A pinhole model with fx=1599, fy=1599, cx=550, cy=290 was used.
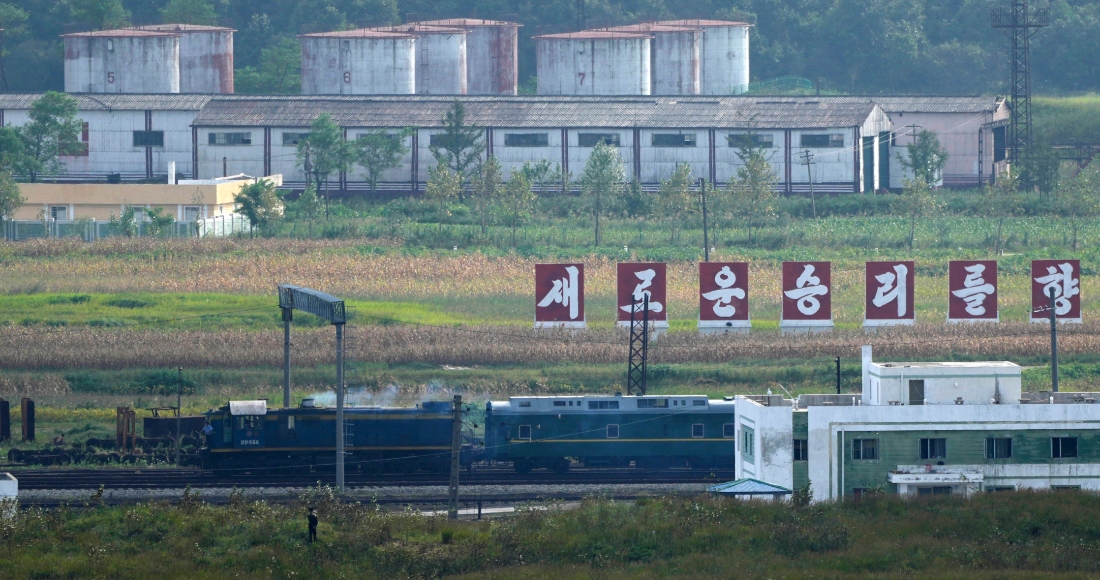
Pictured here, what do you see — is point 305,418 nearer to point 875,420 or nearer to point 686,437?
point 686,437

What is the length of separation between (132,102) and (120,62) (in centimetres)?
783

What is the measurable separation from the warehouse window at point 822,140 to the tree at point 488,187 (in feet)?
56.7

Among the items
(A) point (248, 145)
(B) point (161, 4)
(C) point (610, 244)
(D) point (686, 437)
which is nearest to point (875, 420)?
(D) point (686, 437)

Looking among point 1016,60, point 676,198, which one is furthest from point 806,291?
point 1016,60

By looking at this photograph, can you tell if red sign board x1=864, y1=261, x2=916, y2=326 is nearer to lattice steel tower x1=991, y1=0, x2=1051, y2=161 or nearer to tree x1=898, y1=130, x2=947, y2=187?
lattice steel tower x1=991, y1=0, x2=1051, y2=161

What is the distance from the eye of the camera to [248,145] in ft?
306

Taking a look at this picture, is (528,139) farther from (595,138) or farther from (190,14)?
(190,14)

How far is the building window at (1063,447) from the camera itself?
36562 mm

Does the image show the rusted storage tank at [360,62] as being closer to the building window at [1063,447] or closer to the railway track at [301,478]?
the railway track at [301,478]

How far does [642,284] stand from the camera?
166ft

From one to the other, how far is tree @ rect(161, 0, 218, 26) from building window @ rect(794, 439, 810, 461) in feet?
297

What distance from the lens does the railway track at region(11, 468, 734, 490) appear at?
4034 cm

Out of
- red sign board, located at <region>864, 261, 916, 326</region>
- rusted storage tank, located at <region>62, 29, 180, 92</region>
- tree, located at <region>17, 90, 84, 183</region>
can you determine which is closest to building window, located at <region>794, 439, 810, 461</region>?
red sign board, located at <region>864, 261, 916, 326</region>

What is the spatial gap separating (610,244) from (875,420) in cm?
4205
